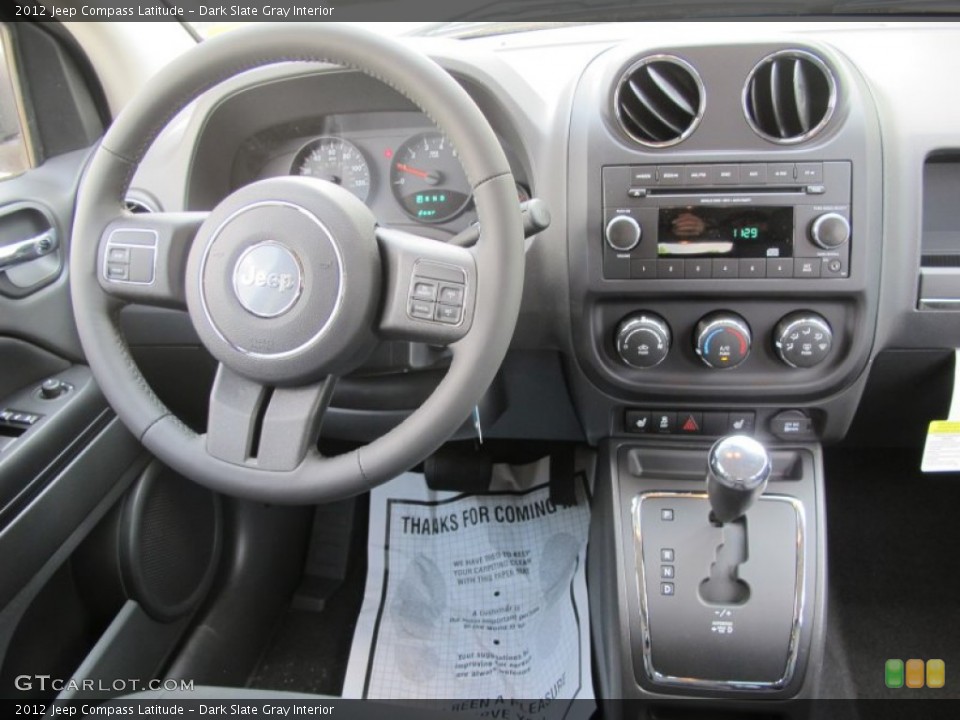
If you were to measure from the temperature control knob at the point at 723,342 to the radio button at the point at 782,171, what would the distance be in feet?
0.62

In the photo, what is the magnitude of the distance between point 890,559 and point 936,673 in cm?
22

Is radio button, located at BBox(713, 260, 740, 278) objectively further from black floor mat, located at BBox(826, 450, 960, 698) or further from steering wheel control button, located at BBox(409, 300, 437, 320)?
black floor mat, located at BBox(826, 450, 960, 698)

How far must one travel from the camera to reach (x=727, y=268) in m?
1.02

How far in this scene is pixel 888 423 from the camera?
1.27 m

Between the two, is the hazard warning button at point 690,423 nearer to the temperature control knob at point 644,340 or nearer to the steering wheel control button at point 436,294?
the temperature control knob at point 644,340

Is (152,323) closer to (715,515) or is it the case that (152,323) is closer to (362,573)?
(362,573)

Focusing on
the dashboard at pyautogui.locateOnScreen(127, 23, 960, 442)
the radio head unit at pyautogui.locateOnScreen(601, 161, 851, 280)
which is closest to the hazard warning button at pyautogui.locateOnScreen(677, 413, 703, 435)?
the dashboard at pyautogui.locateOnScreen(127, 23, 960, 442)

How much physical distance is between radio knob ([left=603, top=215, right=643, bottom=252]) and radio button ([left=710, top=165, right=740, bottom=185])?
0.11 meters

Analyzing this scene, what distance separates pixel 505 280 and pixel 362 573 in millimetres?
1032

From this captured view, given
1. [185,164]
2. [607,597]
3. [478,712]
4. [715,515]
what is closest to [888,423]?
[715,515]

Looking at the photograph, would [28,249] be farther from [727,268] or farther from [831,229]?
[831,229]

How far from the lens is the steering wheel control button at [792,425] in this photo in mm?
1117

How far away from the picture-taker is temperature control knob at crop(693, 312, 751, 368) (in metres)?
1.03

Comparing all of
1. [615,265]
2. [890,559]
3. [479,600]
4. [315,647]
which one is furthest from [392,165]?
[890,559]
